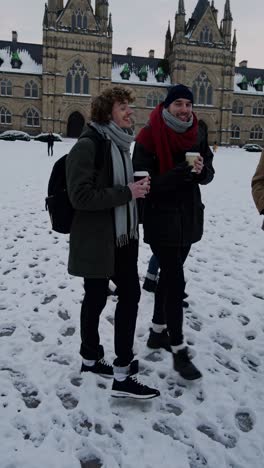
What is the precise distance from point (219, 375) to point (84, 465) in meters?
1.43

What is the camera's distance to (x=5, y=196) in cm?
1082

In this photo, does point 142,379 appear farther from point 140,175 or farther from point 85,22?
point 85,22

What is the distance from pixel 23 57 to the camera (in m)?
48.3

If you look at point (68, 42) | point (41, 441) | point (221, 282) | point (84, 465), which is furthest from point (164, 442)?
point (68, 42)

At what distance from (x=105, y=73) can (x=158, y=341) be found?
155ft

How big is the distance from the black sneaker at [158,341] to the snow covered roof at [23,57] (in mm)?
48160

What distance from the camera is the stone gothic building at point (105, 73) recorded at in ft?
150

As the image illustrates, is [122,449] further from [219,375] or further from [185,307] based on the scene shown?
[185,307]

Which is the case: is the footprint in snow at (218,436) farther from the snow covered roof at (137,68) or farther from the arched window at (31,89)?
the snow covered roof at (137,68)

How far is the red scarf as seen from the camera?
3.27 m

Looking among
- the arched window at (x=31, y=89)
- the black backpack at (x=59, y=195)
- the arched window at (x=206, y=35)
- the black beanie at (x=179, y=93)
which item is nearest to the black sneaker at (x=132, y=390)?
the black backpack at (x=59, y=195)

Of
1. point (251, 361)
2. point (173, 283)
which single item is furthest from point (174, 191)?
point (251, 361)

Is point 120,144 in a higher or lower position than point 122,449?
higher

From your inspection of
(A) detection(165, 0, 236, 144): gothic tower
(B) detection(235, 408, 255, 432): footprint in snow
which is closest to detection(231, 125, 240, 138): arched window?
(A) detection(165, 0, 236, 144): gothic tower
